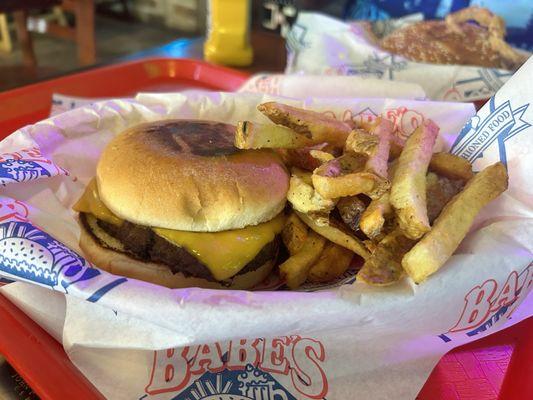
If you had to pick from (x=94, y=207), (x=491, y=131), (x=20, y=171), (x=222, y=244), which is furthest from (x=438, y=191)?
(x=20, y=171)

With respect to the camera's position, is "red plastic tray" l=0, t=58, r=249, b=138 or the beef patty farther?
"red plastic tray" l=0, t=58, r=249, b=138

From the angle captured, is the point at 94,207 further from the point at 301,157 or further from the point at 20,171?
the point at 301,157

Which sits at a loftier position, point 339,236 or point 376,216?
point 376,216

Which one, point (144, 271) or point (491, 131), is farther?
point (491, 131)

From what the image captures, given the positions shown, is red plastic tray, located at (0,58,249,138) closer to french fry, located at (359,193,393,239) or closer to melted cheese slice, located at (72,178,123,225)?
melted cheese slice, located at (72,178,123,225)

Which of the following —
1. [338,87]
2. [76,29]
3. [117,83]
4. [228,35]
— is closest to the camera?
[338,87]

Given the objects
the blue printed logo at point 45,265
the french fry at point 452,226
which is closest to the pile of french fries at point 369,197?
the french fry at point 452,226

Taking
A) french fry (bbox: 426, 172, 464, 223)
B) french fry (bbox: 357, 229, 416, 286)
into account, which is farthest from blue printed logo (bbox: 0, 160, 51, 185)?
french fry (bbox: 426, 172, 464, 223)
